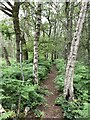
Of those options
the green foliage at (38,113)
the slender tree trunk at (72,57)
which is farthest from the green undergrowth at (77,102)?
the green foliage at (38,113)

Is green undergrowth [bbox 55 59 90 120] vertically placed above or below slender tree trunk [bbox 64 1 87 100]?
below

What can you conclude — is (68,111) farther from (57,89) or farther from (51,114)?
(57,89)

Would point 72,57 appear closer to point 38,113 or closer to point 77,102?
point 77,102

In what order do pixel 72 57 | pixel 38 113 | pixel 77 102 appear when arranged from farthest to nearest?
pixel 72 57, pixel 77 102, pixel 38 113

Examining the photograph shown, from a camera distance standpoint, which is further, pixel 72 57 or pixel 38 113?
pixel 72 57

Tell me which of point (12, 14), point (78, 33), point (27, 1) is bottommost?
point (78, 33)

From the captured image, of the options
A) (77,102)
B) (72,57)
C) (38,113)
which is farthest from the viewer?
(72,57)

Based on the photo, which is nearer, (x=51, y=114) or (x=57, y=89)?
(x=51, y=114)

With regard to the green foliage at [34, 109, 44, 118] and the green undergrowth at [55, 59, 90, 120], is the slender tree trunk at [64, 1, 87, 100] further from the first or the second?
the green foliage at [34, 109, 44, 118]

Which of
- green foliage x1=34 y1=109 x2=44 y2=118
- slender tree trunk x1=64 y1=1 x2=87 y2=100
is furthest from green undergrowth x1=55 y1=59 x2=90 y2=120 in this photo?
green foliage x1=34 y1=109 x2=44 y2=118

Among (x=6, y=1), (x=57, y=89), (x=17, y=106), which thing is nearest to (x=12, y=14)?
(x=6, y=1)

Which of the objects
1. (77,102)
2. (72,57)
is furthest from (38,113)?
(72,57)

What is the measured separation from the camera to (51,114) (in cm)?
816

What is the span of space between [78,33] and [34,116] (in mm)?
3894
